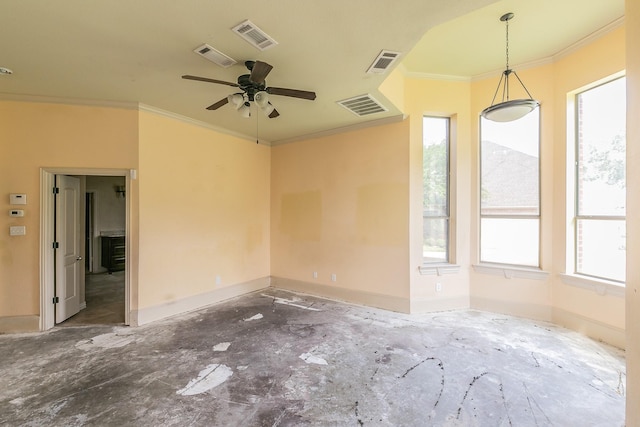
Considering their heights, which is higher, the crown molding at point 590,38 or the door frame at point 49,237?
the crown molding at point 590,38

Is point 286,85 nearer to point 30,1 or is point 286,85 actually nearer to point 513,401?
point 30,1

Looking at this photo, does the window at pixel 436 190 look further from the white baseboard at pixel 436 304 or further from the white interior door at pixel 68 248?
the white interior door at pixel 68 248

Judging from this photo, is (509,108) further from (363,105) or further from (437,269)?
(437,269)

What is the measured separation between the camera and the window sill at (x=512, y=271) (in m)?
3.83

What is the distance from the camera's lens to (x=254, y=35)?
2277mm

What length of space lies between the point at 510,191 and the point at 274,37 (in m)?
3.82

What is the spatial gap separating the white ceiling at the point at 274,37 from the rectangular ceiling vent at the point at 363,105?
12 centimetres

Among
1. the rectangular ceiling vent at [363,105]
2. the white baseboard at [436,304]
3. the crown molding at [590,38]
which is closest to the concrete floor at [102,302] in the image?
the white baseboard at [436,304]

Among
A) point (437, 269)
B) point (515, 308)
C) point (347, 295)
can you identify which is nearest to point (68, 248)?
point (347, 295)

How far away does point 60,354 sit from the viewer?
297 centimetres

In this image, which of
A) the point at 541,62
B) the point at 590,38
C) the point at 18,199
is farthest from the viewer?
the point at 541,62

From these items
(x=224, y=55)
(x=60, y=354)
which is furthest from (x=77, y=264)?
(x=224, y=55)

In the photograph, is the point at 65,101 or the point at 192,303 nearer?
the point at 65,101

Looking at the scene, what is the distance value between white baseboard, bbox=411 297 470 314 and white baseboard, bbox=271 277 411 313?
0.42 feet
